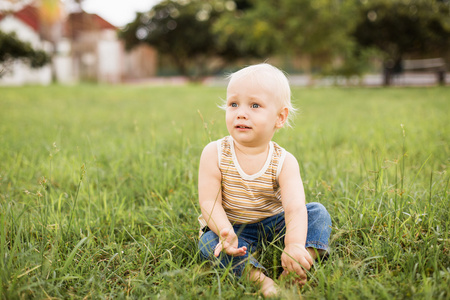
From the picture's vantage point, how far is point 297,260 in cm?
136

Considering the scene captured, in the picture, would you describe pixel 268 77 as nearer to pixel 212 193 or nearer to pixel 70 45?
pixel 212 193

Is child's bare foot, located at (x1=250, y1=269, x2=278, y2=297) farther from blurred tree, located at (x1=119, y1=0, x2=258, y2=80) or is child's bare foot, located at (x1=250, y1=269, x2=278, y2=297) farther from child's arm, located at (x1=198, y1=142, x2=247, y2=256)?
blurred tree, located at (x1=119, y1=0, x2=258, y2=80)

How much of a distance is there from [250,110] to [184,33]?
82.7 ft

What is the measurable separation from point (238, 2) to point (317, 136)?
21.0 meters

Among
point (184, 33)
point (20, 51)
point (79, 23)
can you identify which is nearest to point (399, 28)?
point (184, 33)

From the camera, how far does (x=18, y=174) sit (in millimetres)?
2455

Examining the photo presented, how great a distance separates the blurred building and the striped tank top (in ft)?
65.1

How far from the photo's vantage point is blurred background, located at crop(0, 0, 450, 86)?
42.8 ft

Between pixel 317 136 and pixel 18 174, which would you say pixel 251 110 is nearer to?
pixel 18 174

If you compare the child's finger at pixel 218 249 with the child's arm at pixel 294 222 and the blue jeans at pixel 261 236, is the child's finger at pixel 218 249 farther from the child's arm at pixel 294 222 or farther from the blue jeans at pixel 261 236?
the child's arm at pixel 294 222

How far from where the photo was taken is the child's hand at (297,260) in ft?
4.40

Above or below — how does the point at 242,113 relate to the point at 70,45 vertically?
below

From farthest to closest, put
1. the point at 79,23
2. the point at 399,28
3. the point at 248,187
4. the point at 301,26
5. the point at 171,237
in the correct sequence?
the point at 79,23
the point at 399,28
the point at 301,26
the point at 171,237
the point at 248,187

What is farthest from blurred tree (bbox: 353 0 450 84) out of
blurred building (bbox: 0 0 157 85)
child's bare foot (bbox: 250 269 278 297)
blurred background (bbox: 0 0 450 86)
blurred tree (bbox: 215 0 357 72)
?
child's bare foot (bbox: 250 269 278 297)
